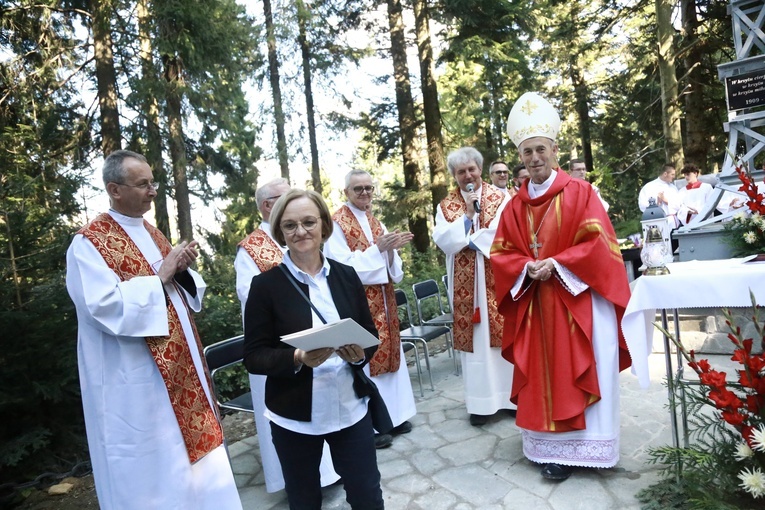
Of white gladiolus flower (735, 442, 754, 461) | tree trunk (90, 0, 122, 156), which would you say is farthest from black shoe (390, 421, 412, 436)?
tree trunk (90, 0, 122, 156)

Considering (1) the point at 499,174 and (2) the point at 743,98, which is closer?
(1) the point at 499,174

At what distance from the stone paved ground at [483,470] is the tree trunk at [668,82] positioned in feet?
24.9

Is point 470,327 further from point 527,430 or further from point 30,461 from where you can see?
point 30,461

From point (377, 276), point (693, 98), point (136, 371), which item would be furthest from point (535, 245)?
point (693, 98)

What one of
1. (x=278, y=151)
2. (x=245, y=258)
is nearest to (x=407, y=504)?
(x=245, y=258)

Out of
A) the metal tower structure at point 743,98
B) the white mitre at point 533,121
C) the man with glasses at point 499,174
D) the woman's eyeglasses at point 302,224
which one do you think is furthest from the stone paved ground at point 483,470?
the metal tower structure at point 743,98

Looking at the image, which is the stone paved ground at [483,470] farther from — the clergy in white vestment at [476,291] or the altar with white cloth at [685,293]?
the altar with white cloth at [685,293]

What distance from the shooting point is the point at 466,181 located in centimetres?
434

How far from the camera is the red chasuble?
312 cm

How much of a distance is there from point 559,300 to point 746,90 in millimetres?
4508

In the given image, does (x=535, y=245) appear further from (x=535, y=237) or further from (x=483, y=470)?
(x=483, y=470)

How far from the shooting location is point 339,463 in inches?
85.0

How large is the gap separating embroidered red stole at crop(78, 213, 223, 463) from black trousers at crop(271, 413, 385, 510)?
635 mm

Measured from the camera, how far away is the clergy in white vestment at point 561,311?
3.12m
